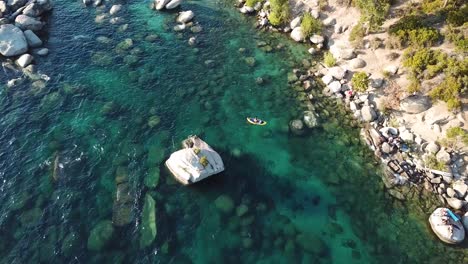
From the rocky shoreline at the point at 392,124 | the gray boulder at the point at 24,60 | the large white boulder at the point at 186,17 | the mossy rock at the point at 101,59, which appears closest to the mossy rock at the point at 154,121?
the mossy rock at the point at 101,59

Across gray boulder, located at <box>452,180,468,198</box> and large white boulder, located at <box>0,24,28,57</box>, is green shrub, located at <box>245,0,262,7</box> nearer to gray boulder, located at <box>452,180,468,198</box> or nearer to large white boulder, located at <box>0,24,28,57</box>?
large white boulder, located at <box>0,24,28,57</box>

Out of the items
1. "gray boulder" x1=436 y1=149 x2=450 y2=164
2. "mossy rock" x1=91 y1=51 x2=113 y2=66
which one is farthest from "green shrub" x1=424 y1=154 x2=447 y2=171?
"mossy rock" x1=91 y1=51 x2=113 y2=66

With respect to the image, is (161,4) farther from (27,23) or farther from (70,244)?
(70,244)

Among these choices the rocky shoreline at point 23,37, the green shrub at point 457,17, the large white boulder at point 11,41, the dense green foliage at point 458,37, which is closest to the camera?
the dense green foliage at point 458,37

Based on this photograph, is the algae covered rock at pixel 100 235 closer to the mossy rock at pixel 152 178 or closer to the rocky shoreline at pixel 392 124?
the mossy rock at pixel 152 178

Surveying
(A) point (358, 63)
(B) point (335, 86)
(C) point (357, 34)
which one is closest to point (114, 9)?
(B) point (335, 86)

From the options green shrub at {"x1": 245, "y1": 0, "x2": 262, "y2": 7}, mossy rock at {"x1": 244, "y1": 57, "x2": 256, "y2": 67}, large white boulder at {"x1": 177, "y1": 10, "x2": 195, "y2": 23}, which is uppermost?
green shrub at {"x1": 245, "y1": 0, "x2": 262, "y2": 7}

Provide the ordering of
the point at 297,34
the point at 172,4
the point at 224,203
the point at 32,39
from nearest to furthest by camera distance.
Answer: the point at 224,203, the point at 32,39, the point at 297,34, the point at 172,4
